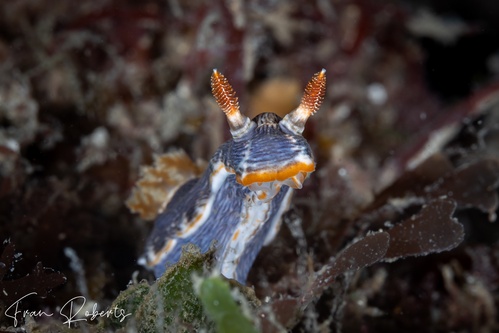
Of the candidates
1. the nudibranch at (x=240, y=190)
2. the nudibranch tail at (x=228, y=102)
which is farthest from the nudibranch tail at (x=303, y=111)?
the nudibranch tail at (x=228, y=102)

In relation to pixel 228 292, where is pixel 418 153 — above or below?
A: below

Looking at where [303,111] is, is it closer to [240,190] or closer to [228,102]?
[228,102]

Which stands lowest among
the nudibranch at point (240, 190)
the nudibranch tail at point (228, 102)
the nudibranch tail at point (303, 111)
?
the nudibranch at point (240, 190)

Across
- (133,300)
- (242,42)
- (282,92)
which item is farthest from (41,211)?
(282,92)

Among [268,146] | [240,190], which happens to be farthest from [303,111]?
[240,190]

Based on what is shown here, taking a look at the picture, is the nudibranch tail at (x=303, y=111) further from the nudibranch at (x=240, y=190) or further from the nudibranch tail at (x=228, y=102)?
the nudibranch tail at (x=228, y=102)

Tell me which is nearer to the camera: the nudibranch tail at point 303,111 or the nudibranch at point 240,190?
the nudibranch at point 240,190

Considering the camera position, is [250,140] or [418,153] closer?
[250,140]

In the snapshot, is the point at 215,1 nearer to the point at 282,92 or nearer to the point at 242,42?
the point at 242,42
